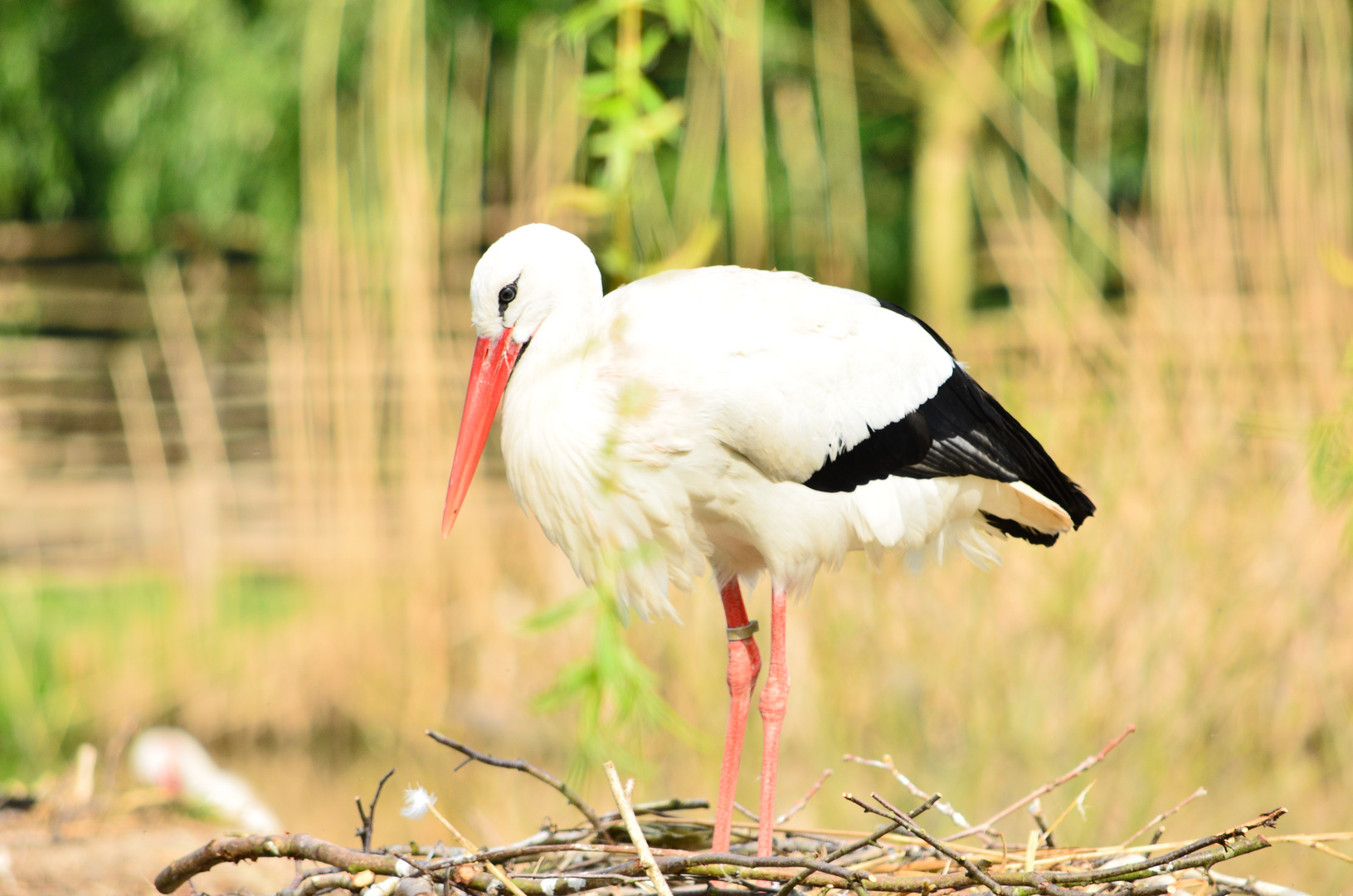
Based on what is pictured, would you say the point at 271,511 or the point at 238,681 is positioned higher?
the point at 271,511

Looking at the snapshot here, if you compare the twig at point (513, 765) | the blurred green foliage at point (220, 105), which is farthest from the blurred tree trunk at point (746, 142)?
the blurred green foliage at point (220, 105)

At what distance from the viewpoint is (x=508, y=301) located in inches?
85.7

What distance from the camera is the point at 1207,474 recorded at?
163 inches

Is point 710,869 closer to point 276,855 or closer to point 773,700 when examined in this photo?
point 276,855

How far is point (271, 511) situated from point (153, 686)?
317 cm

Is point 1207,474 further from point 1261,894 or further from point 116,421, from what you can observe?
point 116,421

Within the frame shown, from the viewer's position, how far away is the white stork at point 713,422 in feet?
7.03

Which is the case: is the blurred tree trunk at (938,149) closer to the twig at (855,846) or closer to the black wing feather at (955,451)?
the black wing feather at (955,451)

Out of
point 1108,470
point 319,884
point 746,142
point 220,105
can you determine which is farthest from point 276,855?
point 220,105

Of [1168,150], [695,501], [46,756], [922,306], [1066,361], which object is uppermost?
[922,306]

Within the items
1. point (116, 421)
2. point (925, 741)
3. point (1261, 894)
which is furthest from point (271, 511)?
point (1261, 894)

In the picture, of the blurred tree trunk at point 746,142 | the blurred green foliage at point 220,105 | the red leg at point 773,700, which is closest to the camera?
the red leg at point 773,700

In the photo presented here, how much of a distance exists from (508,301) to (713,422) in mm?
383

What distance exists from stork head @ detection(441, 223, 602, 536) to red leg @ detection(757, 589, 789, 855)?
0.60 m
